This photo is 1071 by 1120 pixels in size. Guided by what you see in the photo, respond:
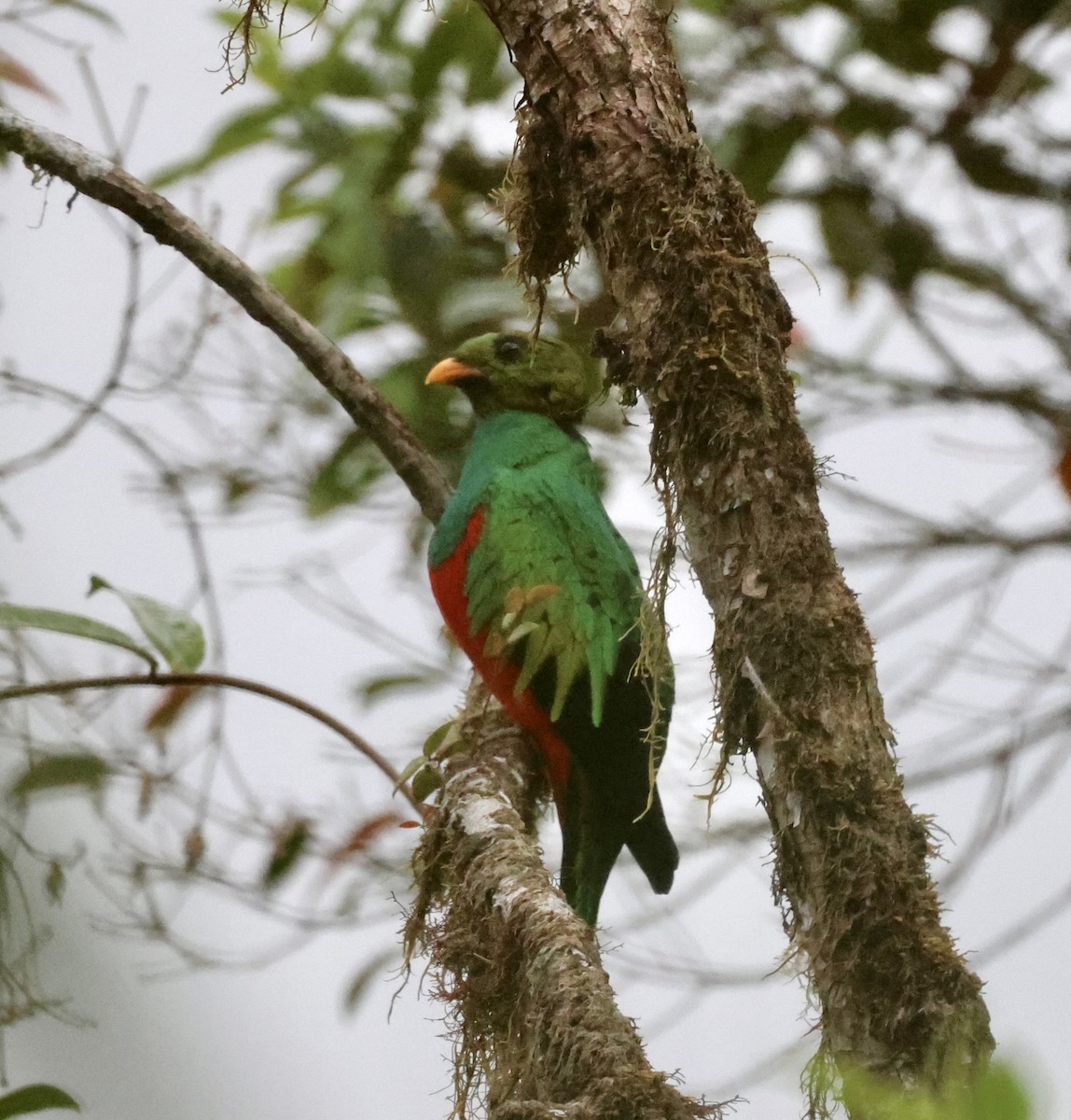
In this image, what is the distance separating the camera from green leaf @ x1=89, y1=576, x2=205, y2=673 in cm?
200

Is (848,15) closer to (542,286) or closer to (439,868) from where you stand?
(542,286)

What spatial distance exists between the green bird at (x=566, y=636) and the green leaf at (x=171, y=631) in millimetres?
437

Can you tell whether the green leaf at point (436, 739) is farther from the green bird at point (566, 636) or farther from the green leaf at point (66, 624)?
the green leaf at point (66, 624)

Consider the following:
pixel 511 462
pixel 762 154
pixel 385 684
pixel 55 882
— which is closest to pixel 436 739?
pixel 511 462

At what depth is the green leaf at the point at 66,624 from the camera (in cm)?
186

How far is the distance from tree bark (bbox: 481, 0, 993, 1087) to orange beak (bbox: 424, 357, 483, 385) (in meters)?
1.11

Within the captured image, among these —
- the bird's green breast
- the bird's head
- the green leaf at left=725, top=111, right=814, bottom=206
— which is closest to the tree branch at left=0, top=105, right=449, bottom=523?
the bird's green breast

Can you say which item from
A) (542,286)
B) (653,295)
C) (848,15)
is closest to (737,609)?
(653,295)

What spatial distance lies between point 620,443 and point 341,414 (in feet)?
2.34

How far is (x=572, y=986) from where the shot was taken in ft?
4.10

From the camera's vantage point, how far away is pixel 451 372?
2.54 meters

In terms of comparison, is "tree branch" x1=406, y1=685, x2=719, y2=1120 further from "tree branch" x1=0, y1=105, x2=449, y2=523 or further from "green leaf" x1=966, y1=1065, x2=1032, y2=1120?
"green leaf" x1=966, y1=1065, x2=1032, y2=1120

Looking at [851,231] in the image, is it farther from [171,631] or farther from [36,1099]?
[36,1099]

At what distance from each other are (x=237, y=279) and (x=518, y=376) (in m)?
0.75
